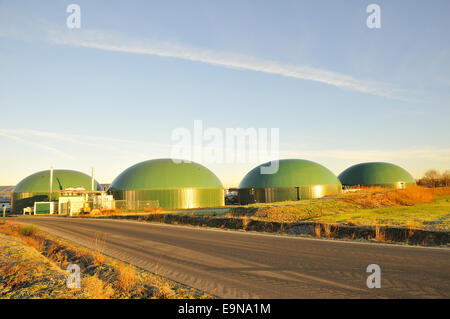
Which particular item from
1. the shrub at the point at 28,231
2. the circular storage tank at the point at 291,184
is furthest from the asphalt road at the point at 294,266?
the circular storage tank at the point at 291,184

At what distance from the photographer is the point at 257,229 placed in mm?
20781

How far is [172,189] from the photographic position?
2073 inches

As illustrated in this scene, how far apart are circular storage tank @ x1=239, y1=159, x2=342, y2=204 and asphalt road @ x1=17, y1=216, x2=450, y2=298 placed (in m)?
41.1

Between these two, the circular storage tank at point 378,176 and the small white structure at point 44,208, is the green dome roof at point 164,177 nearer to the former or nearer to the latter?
the small white structure at point 44,208

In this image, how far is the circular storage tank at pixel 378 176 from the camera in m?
74.4

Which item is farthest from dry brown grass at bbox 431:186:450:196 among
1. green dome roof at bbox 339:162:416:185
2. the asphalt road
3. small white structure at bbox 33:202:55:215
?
small white structure at bbox 33:202:55:215

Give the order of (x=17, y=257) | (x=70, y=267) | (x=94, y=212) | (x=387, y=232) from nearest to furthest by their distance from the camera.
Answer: (x=70, y=267)
(x=17, y=257)
(x=387, y=232)
(x=94, y=212)

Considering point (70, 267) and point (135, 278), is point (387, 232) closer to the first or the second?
point (135, 278)

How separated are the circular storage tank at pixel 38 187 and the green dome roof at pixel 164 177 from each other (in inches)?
612

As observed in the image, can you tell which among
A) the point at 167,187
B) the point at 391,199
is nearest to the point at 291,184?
the point at 391,199

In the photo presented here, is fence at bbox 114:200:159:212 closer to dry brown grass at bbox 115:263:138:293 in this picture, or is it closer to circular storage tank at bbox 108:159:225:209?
circular storage tank at bbox 108:159:225:209
